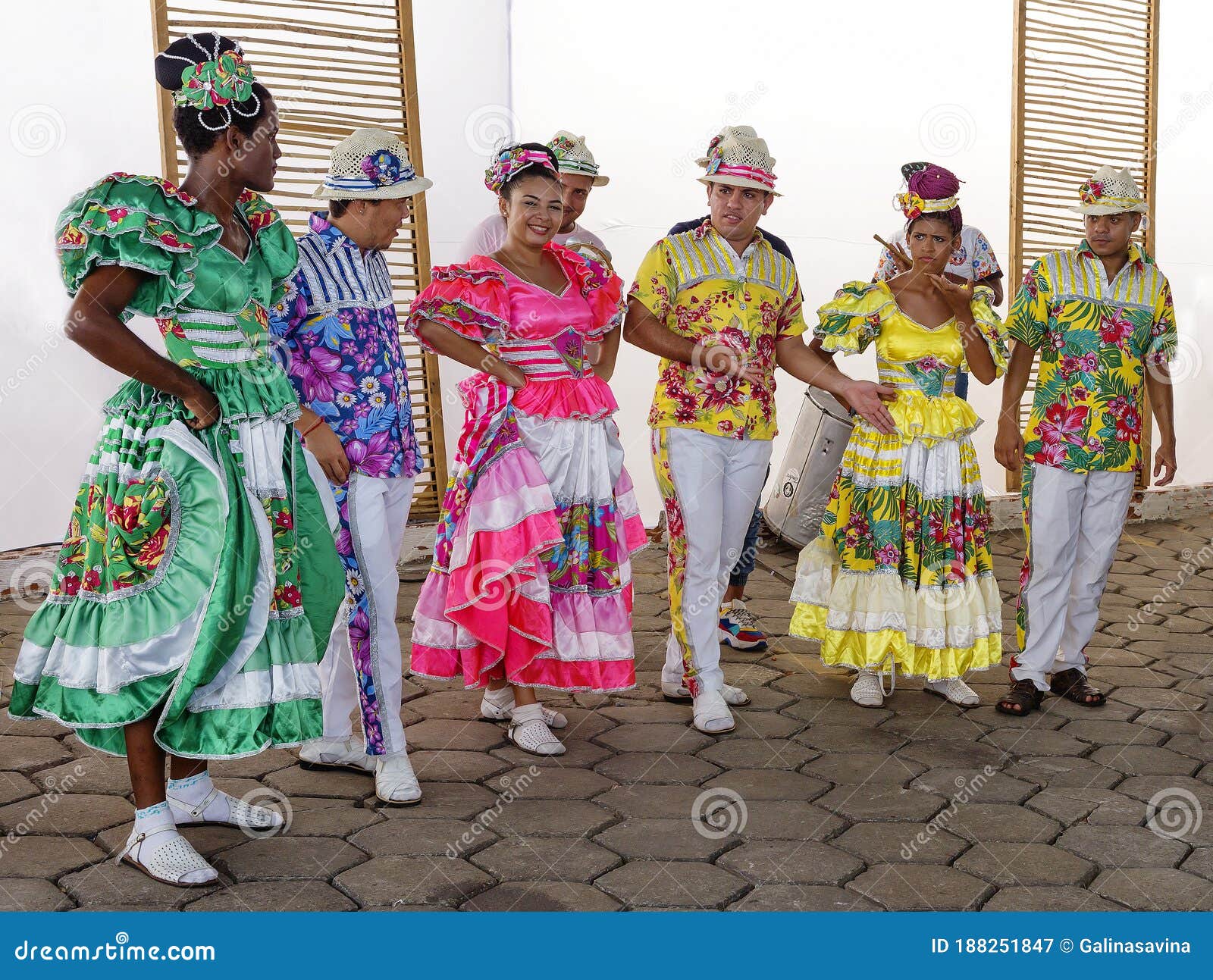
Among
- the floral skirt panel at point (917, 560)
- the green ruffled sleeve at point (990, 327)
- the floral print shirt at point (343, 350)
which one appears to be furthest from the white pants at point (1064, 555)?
the floral print shirt at point (343, 350)

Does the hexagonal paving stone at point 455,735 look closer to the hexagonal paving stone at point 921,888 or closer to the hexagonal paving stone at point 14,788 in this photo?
the hexagonal paving stone at point 14,788

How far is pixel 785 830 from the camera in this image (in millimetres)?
3316

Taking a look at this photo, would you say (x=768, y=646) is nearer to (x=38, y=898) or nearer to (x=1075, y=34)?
(x=38, y=898)

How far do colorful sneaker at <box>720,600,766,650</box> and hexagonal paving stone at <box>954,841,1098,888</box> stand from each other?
192 centimetres

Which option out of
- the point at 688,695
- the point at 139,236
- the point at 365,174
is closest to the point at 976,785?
the point at 688,695

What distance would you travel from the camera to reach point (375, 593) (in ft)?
11.4

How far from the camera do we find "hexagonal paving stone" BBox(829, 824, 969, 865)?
3148 millimetres

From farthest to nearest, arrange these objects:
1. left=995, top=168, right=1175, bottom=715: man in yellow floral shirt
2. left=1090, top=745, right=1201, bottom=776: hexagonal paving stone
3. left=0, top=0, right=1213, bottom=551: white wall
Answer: left=0, top=0, right=1213, bottom=551: white wall, left=995, top=168, right=1175, bottom=715: man in yellow floral shirt, left=1090, top=745, right=1201, bottom=776: hexagonal paving stone

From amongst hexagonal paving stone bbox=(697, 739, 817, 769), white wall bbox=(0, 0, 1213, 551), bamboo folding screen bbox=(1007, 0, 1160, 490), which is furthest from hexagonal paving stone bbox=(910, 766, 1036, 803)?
bamboo folding screen bbox=(1007, 0, 1160, 490)

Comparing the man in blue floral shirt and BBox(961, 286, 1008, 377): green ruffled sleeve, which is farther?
BBox(961, 286, 1008, 377): green ruffled sleeve

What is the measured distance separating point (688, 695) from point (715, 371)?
1126 mm

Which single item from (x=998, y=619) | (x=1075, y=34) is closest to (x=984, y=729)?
(x=998, y=619)

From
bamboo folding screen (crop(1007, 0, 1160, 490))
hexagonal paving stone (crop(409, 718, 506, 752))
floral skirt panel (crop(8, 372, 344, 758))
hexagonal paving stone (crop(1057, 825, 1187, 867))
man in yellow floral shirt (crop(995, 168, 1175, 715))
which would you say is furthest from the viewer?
bamboo folding screen (crop(1007, 0, 1160, 490))

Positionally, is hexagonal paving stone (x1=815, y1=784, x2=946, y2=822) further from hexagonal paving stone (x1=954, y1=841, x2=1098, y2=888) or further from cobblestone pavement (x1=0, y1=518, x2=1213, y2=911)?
hexagonal paving stone (x1=954, y1=841, x2=1098, y2=888)
